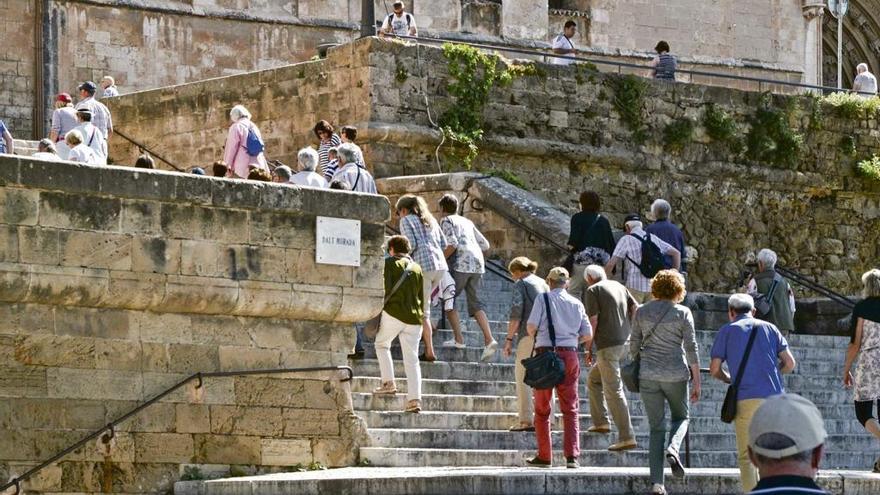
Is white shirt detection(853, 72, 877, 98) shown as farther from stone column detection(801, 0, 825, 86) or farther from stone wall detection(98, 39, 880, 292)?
stone column detection(801, 0, 825, 86)

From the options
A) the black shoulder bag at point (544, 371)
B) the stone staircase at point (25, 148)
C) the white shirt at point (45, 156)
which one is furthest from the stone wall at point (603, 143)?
the black shoulder bag at point (544, 371)

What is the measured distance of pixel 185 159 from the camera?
2530 centimetres

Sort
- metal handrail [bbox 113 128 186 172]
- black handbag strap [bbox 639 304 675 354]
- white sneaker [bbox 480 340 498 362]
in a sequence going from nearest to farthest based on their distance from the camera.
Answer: black handbag strap [bbox 639 304 675 354], white sneaker [bbox 480 340 498 362], metal handrail [bbox 113 128 186 172]

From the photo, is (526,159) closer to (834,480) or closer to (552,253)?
(552,253)

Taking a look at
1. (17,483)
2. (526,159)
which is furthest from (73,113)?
(17,483)

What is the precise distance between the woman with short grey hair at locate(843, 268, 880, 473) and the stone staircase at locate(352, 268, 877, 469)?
0.87 m

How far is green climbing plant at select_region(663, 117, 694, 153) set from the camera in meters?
26.8

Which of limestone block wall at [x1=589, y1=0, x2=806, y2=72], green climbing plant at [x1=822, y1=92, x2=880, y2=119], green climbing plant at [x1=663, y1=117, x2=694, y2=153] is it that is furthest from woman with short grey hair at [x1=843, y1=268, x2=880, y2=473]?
limestone block wall at [x1=589, y1=0, x2=806, y2=72]

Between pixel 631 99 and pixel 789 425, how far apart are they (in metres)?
19.3

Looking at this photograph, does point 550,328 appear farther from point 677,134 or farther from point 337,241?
point 677,134

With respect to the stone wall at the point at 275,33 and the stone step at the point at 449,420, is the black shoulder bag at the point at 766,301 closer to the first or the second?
the stone step at the point at 449,420

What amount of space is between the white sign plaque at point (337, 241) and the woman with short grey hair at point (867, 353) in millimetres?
3366

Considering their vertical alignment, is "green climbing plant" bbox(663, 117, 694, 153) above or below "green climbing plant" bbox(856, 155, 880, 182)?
above

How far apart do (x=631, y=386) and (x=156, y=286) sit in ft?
9.50
